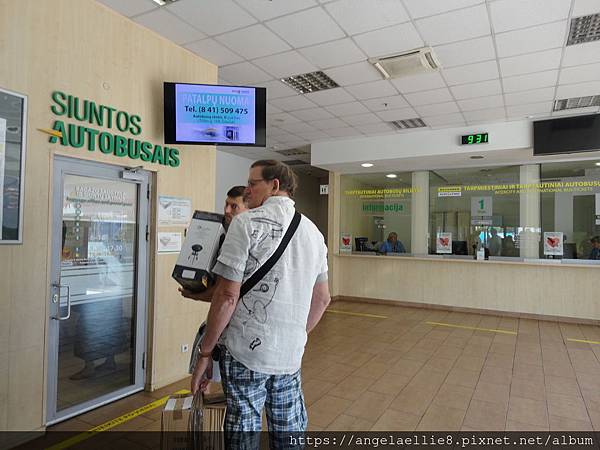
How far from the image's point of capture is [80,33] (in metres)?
3.13

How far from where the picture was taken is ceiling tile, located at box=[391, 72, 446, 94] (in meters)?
4.81

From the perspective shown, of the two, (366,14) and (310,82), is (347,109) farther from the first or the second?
(366,14)

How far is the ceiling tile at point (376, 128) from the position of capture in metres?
6.84

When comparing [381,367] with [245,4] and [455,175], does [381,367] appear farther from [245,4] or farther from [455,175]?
[455,175]

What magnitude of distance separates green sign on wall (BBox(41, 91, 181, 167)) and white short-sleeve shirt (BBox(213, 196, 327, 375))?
7.04 ft

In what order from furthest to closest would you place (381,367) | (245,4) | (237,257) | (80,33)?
(381,367) < (245,4) < (80,33) < (237,257)

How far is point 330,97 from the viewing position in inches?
220

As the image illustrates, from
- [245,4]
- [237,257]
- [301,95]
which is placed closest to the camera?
[237,257]

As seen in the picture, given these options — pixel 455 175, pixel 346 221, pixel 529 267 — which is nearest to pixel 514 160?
pixel 455 175

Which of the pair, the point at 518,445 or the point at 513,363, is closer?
the point at 518,445

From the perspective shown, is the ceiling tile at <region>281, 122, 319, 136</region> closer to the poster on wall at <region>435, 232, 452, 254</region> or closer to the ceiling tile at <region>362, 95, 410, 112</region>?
the ceiling tile at <region>362, 95, 410, 112</region>

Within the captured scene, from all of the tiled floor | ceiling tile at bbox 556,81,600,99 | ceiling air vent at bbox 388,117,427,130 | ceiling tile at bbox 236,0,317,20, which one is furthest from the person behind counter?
ceiling tile at bbox 236,0,317,20

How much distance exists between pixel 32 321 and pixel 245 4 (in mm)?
2984

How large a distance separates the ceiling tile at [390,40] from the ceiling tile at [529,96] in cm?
208
